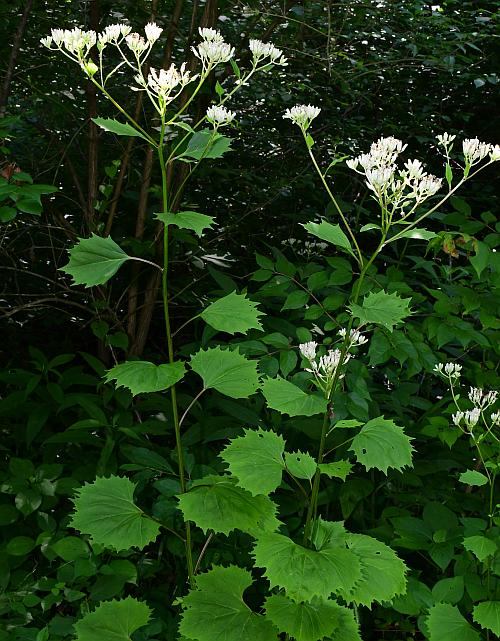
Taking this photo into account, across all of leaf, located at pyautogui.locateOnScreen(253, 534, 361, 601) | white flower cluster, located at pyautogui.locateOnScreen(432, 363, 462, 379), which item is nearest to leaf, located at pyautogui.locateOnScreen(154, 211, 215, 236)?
leaf, located at pyautogui.locateOnScreen(253, 534, 361, 601)

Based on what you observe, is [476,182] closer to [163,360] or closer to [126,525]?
[163,360]

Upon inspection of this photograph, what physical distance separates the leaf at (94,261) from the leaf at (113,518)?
47 centimetres

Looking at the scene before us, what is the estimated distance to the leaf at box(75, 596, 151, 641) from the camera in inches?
64.1

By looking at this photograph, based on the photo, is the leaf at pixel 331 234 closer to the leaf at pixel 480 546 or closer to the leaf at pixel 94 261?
the leaf at pixel 94 261

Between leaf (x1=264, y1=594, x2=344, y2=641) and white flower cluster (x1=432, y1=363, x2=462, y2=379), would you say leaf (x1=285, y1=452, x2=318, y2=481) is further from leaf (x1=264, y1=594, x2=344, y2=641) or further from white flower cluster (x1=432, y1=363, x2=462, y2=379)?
white flower cluster (x1=432, y1=363, x2=462, y2=379)

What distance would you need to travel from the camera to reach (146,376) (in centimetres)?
136

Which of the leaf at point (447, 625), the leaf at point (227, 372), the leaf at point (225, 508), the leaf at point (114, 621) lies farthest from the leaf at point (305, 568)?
the leaf at point (447, 625)

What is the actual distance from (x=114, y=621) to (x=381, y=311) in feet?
3.17

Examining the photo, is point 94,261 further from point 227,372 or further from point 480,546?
point 480,546

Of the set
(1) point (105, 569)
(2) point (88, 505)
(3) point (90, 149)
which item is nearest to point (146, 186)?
(3) point (90, 149)

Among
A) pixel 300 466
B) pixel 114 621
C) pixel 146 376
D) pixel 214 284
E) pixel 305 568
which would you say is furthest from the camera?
pixel 214 284

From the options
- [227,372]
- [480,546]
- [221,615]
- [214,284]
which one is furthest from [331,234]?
[214,284]

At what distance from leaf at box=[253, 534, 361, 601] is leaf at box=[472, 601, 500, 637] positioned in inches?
35.6

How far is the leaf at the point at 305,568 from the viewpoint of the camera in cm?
121
